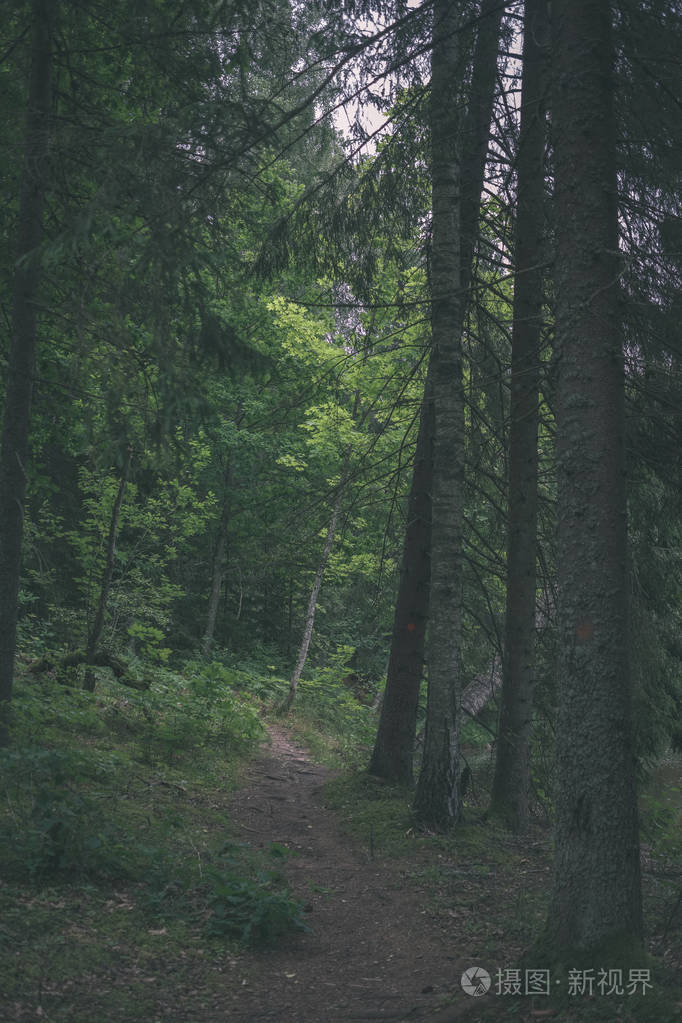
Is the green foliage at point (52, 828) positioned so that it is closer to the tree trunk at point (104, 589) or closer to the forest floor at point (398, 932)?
the forest floor at point (398, 932)

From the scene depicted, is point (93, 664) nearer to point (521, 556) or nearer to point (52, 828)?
point (52, 828)

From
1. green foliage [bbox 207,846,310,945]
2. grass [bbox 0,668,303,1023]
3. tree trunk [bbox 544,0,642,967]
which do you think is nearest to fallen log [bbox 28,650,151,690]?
grass [bbox 0,668,303,1023]

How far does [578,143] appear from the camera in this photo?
14.1ft

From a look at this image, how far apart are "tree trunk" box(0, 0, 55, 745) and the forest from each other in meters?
0.04

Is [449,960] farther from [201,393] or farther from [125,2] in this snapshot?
[125,2]

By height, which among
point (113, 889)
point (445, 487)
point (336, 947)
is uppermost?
point (445, 487)

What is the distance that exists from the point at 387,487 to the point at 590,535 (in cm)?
493

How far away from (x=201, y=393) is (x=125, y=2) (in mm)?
4188

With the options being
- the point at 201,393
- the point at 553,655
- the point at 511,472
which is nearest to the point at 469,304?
the point at 511,472

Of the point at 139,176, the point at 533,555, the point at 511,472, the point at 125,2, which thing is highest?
the point at 125,2

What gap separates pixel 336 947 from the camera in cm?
515

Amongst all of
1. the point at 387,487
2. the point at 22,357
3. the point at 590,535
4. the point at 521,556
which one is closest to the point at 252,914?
the point at 590,535

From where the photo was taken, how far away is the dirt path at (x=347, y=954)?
4.16 metres

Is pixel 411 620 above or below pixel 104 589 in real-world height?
below
